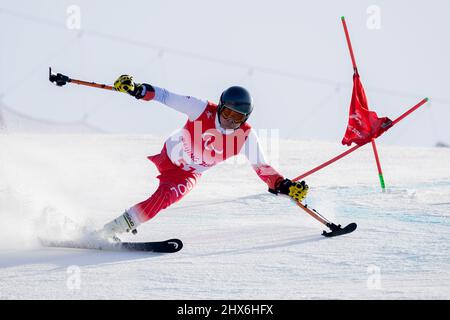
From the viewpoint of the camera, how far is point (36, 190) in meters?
6.82

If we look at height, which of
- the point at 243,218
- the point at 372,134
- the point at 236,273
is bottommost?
the point at 236,273

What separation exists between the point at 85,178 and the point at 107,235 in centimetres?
479

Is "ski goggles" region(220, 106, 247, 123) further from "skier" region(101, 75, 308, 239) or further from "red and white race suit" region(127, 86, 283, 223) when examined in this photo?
"red and white race suit" region(127, 86, 283, 223)

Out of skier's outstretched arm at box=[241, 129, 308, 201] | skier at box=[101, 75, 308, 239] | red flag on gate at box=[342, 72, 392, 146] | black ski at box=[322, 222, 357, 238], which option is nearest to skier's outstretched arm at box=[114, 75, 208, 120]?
skier at box=[101, 75, 308, 239]

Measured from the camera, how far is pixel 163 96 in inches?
201

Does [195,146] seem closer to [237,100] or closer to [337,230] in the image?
[237,100]

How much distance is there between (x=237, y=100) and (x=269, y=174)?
29.5 inches

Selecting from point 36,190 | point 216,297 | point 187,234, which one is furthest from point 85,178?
point 216,297

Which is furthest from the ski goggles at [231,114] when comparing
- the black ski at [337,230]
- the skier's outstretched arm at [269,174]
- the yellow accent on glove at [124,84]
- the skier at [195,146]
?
the black ski at [337,230]

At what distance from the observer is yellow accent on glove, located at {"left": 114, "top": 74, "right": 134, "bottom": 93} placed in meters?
5.01

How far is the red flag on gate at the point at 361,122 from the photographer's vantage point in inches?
287

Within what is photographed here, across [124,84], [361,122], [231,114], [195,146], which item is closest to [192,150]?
[195,146]
